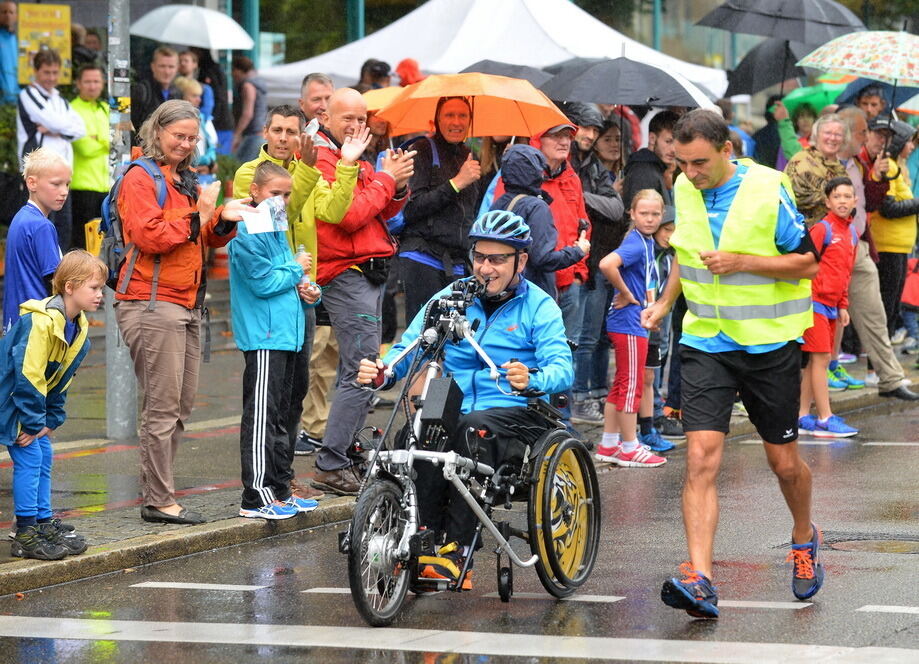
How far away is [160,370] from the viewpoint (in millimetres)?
8367

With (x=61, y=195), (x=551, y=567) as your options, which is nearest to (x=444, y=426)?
(x=551, y=567)

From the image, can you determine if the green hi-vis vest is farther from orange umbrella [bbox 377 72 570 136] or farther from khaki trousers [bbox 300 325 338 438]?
khaki trousers [bbox 300 325 338 438]

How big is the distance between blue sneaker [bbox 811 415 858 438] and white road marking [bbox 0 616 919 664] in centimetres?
611

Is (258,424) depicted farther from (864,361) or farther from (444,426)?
(864,361)

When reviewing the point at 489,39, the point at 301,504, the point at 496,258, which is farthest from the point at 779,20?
the point at 496,258

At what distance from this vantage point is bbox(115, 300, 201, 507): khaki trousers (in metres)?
8.31

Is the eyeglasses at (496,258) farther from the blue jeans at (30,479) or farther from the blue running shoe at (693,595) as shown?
the blue jeans at (30,479)

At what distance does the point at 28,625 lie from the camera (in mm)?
6793

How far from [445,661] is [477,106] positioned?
6037 millimetres

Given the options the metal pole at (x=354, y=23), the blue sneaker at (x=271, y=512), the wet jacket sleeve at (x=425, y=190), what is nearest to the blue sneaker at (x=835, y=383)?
the wet jacket sleeve at (x=425, y=190)

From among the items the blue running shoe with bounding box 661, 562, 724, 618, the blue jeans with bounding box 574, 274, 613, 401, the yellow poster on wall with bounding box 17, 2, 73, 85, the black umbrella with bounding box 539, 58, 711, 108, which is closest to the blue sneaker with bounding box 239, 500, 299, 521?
the blue running shoe with bounding box 661, 562, 724, 618

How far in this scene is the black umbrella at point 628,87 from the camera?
40.3 feet

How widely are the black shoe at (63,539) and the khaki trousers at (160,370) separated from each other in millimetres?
761

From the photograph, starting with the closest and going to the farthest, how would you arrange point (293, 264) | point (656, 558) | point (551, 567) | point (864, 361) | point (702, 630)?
point (702, 630) → point (551, 567) → point (656, 558) → point (293, 264) → point (864, 361)
